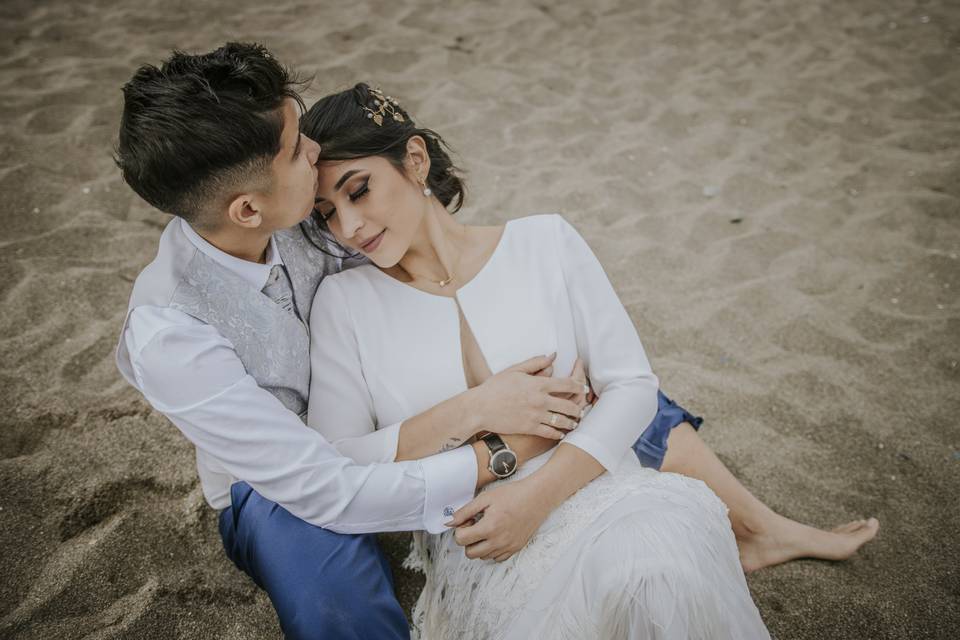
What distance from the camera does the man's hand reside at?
153 centimetres

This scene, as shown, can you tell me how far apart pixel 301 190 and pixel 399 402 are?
0.66m

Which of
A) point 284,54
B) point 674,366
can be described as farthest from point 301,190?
point 284,54

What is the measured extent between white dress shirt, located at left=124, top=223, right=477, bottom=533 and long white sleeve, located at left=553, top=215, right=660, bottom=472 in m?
0.49

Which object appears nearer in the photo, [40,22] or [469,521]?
[469,521]

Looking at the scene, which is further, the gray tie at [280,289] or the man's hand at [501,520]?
the gray tie at [280,289]

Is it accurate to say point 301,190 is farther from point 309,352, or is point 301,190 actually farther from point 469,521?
point 469,521

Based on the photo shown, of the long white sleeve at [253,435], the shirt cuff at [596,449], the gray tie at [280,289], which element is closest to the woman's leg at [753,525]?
the shirt cuff at [596,449]

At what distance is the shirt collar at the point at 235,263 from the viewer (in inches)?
61.5

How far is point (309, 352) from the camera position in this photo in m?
1.79

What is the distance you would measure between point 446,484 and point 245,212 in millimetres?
876

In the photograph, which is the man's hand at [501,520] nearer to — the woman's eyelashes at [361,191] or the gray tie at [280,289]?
the gray tie at [280,289]

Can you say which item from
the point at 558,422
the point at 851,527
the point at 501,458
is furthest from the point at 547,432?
the point at 851,527

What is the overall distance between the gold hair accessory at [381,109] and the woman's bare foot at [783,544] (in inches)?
72.5

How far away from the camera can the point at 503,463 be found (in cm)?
165
